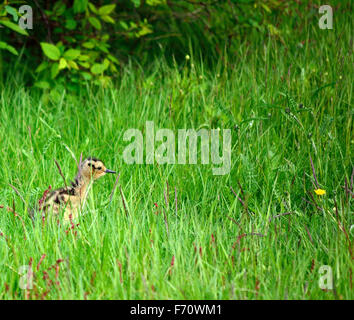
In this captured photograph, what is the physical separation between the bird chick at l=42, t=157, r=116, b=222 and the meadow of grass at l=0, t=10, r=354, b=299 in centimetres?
12

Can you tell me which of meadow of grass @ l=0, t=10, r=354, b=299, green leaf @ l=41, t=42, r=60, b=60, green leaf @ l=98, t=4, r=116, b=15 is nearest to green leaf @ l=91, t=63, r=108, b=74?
meadow of grass @ l=0, t=10, r=354, b=299

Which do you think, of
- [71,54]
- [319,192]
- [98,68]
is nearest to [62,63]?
[71,54]

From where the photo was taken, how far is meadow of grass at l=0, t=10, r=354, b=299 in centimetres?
334

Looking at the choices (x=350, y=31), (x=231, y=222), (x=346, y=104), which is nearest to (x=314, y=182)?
(x=231, y=222)

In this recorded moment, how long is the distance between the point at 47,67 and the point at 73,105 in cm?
90

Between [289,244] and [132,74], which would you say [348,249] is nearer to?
[289,244]

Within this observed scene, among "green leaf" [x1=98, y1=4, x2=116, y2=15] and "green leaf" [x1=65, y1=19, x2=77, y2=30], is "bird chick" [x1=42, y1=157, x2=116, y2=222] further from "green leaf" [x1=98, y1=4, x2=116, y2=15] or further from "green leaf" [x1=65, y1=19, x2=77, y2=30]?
"green leaf" [x1=65, y1=19, x2=77, y2=30]

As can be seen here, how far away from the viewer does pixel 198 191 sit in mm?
4547

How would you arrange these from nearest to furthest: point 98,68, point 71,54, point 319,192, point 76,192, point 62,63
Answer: point 319,192
point 76,192
point 62,63
point 71,54
point 98,68

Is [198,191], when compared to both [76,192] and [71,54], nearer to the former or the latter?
[76,192]

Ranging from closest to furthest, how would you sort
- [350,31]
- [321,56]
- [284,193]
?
[284,193]
[321,56]
[350,31]

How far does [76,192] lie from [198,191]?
914 millimetres

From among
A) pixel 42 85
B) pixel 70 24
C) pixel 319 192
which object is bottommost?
pixel 319 192

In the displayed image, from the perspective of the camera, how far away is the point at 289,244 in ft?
12.1
